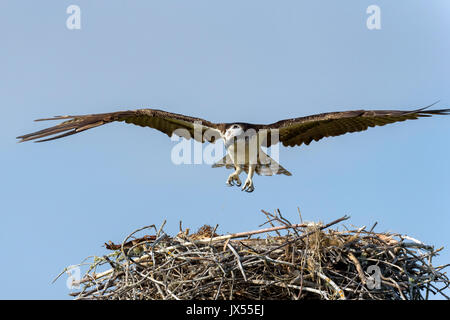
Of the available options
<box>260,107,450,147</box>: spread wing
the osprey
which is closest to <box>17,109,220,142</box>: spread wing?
the osprey

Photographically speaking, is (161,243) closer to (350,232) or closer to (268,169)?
(350,232)

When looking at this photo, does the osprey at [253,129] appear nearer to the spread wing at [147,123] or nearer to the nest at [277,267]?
the spread wing at [147,123]

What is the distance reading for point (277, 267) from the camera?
22.7ft

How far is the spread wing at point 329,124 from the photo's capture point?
902 cm

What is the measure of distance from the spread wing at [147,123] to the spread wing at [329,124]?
1.00m

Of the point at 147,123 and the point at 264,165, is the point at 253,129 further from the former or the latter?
the point at 147,123

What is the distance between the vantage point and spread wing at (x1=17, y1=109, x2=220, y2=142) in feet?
26.3

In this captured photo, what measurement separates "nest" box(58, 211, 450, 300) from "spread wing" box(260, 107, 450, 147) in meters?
2.27

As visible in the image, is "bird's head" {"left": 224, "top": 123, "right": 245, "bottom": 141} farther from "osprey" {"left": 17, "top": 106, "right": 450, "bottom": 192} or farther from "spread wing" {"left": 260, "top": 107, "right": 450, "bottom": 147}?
"spread wing" {"left": 260, "top": 107, "right": 450, "bottom": 147}

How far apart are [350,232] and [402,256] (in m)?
0.66

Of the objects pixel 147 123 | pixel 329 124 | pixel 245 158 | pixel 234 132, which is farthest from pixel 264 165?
pixel 147 123

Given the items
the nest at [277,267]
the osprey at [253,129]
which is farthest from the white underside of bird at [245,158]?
the nest at [277,267]

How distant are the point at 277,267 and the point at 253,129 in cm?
308
